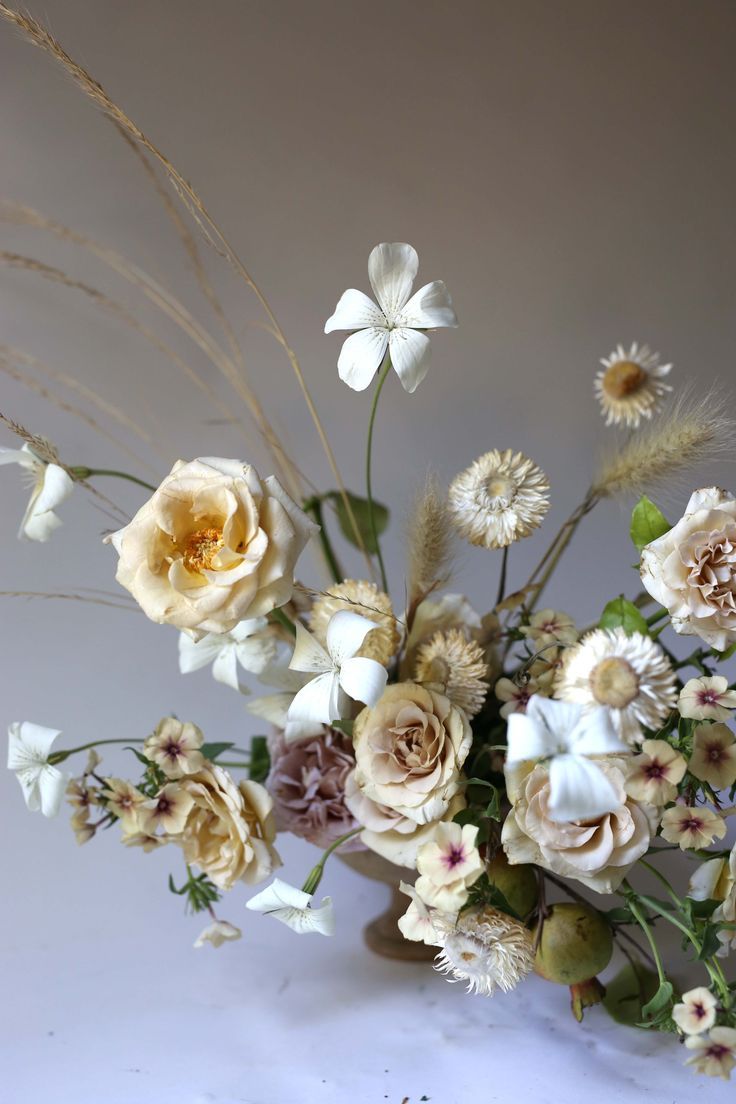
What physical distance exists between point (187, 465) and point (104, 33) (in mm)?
666

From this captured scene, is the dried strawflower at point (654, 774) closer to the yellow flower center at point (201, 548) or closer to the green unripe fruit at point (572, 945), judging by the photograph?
the green unripe fruit at point (572, 945)

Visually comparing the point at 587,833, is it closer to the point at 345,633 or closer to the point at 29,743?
the point at 345,633

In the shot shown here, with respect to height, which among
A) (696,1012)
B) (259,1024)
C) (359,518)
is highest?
(359,518)

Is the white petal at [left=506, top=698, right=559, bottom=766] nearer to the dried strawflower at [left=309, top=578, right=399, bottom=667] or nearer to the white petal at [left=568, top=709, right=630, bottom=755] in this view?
the white petal at [left=568, top=709, right=630, bottom=755]

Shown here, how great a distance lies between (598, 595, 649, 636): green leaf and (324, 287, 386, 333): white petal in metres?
0.26

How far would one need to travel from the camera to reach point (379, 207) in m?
1.15

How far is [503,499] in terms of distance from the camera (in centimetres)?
72

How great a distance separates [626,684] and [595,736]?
0.04 meters

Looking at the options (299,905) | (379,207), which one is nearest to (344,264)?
(379,207)

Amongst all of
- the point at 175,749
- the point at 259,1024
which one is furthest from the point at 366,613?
the point at 259,1024

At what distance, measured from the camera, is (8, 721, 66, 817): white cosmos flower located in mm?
750

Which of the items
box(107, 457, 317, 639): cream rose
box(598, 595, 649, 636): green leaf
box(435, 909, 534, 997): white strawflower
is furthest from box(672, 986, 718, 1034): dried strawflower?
box(107, 457, 317, 639): cream rose

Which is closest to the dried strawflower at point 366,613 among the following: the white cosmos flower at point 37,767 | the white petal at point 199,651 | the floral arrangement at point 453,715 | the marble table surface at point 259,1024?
the floral arrangement at point 453,715

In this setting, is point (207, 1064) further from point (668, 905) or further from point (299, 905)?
point (668, 905)
